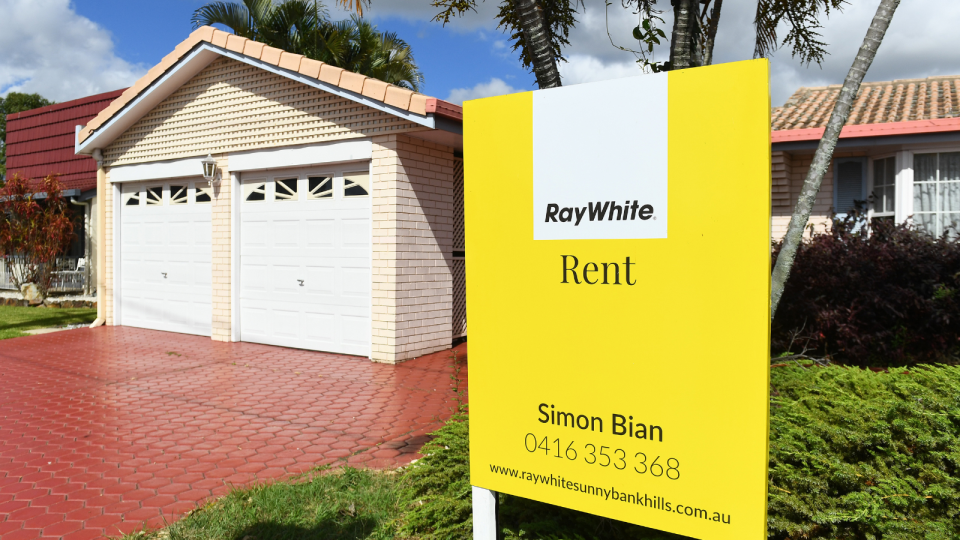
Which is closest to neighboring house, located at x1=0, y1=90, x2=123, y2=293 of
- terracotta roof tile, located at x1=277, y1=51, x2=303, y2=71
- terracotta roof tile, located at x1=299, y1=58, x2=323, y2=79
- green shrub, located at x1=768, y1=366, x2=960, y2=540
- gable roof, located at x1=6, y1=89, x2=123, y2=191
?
gable roof, located at x1=6, y1=89, x2=123, y2=191

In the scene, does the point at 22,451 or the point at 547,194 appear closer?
the point at 547,194

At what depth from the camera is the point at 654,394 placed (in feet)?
7.48

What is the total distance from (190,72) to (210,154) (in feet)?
4.74

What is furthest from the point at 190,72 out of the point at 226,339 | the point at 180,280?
the point at 226,339

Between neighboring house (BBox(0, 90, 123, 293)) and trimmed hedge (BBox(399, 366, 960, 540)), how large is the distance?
16263 mm

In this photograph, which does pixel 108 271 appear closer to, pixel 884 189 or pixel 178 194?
pixel 178 194

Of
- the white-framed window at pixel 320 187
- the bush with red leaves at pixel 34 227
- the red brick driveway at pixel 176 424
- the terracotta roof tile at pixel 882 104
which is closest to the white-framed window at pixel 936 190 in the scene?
the terracotta roof tile at pixel 882 104

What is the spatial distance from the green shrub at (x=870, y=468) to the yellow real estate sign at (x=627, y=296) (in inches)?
31.8

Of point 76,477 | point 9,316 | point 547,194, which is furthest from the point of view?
point 9,316

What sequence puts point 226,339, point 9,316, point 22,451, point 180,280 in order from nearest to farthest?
point 22,451 < point 226,339 < point 180,280 < point 9,316

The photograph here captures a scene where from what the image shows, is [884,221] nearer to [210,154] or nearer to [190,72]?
[210,154]

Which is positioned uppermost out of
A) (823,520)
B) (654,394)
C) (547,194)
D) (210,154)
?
(210,154)

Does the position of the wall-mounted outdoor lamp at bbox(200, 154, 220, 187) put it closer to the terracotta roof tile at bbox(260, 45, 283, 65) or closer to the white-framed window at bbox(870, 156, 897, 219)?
the terracotta roof tile at bbox(260, 45, 283, 65)

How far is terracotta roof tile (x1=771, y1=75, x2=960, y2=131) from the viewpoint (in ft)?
29.9
